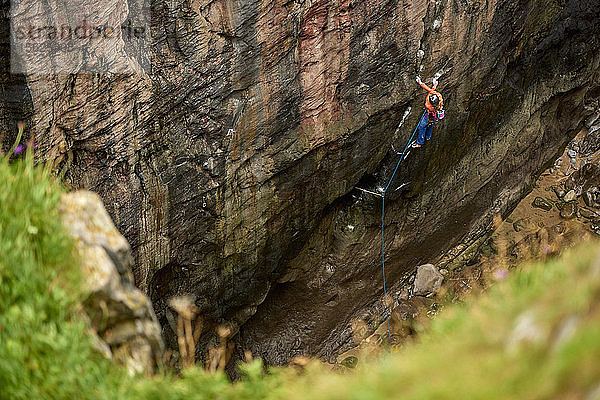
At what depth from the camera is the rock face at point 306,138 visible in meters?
7.15

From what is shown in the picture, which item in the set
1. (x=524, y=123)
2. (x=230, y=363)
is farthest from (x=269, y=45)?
(x=524, y=123)

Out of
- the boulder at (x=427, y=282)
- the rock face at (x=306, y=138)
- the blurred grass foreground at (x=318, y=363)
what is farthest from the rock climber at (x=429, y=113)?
the blurred grass foreground at (x=318, y=363)

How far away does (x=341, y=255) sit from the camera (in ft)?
35.8

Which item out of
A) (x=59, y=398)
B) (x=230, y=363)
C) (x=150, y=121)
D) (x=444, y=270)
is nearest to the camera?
(x=59, y=398)

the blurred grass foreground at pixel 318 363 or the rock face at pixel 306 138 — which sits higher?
the blurred grass foreground at pixel 318 363

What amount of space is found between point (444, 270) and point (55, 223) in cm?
975

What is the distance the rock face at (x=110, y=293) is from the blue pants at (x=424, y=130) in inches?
270

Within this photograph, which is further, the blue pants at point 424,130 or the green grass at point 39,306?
the blue pants at point 424,130

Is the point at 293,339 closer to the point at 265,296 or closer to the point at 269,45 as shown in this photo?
the point at 265,296

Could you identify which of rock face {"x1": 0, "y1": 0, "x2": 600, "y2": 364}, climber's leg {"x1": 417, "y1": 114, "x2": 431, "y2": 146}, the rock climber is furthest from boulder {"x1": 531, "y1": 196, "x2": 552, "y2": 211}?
climber's leg {"x1": 417, "y1": 114, "x2": 431, "y2": 146}

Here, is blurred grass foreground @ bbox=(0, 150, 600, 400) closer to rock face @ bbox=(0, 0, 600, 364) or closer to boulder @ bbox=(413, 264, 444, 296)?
rock face @ bbox=(0, 0, 600, 364)

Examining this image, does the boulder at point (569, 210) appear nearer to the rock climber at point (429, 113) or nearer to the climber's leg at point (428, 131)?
the rock climber at point (429, 113)

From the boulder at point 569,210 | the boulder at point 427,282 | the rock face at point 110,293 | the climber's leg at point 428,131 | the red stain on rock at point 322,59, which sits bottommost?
the boulder at point 427,282

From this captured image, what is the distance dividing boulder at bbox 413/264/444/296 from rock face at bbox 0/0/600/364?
0.42m
